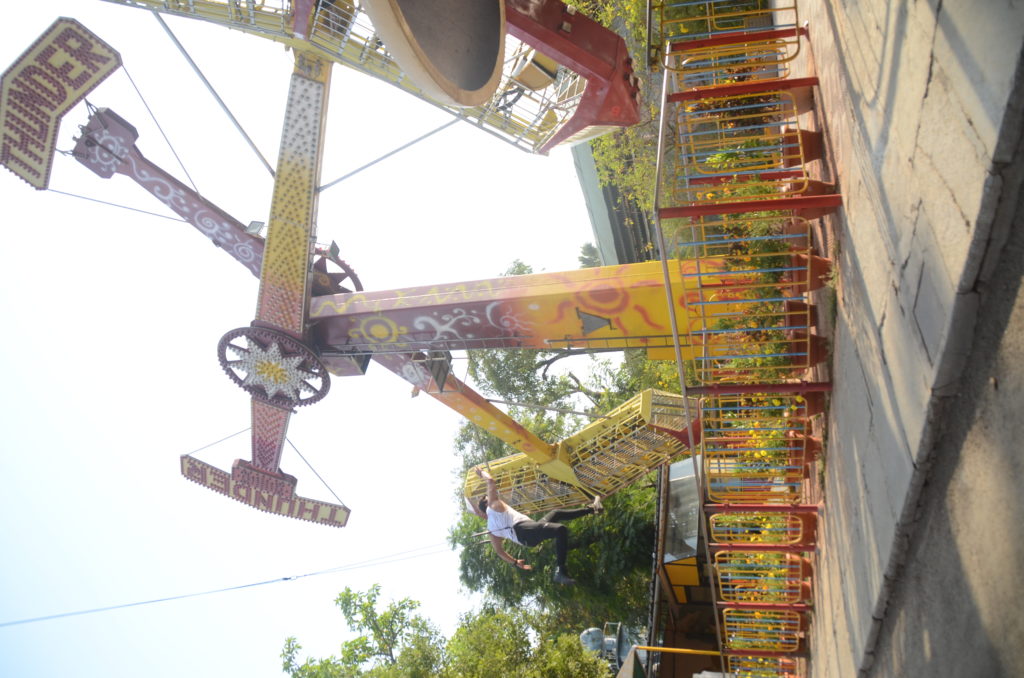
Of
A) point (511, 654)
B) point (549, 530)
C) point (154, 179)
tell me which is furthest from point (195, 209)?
point (511, 654)

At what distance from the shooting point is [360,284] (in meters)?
11.4

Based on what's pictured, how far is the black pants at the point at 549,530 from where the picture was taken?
41.1ft

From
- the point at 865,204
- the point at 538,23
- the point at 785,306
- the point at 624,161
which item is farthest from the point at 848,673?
the point at 624,161

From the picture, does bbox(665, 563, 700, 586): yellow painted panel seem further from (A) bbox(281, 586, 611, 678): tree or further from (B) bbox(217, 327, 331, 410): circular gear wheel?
(B) bbox(217, 327, 331, 410): circular gear wheel

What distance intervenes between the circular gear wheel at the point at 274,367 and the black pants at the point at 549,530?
402cm

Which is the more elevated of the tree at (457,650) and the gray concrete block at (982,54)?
the gray concrete block at (982,54)

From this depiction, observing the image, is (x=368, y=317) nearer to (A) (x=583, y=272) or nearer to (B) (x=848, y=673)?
(A) (x=583, y=272)

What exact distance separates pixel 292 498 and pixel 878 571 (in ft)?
30.3

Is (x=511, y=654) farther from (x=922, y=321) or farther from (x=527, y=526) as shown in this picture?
(x=922, y=321)

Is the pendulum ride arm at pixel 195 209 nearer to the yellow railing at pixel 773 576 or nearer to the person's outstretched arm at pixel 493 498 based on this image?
the person's outstretched arm at pixel 493 498

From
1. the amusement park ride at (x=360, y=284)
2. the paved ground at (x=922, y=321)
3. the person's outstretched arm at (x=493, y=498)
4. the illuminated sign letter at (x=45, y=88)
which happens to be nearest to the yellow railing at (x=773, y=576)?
the paved ground at (x=922, y=321)

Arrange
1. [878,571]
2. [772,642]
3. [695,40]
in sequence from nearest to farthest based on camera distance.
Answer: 1. [878,571]
2. [695,40]
3. [772,642]

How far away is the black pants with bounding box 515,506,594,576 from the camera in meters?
12.5

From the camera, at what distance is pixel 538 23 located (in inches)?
289
